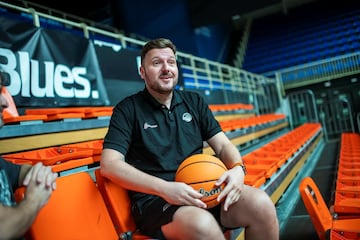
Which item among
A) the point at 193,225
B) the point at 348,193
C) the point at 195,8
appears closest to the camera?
the point at 193,225

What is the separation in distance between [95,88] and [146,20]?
7234 millimetres

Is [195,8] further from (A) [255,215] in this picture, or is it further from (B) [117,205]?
(A) [255,215]

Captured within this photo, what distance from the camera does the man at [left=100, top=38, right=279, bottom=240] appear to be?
3.82 feet

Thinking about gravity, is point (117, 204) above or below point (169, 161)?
below

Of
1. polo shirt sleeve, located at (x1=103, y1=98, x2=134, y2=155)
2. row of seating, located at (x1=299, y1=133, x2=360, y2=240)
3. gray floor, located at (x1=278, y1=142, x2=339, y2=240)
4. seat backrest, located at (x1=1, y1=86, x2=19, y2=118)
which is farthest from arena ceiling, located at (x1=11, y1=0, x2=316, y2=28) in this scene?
row of seating, located at (x1=299, y1=133, x2=360, y2=240)

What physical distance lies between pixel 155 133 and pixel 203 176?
35 centimetres

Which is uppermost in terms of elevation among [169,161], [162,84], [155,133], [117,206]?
[162,84]

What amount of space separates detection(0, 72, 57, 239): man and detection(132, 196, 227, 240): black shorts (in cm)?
46

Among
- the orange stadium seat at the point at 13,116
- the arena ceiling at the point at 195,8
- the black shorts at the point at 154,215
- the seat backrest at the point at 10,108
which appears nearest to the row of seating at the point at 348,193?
the black shorts at the point at 154,215

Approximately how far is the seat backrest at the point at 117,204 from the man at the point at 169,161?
0.04m

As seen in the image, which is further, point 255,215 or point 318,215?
point 318,215

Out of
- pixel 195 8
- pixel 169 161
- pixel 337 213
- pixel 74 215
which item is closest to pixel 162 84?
pixel 169 161

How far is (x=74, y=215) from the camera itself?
1.23m

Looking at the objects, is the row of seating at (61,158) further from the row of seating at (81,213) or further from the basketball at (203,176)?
the basketball at (203,176)
